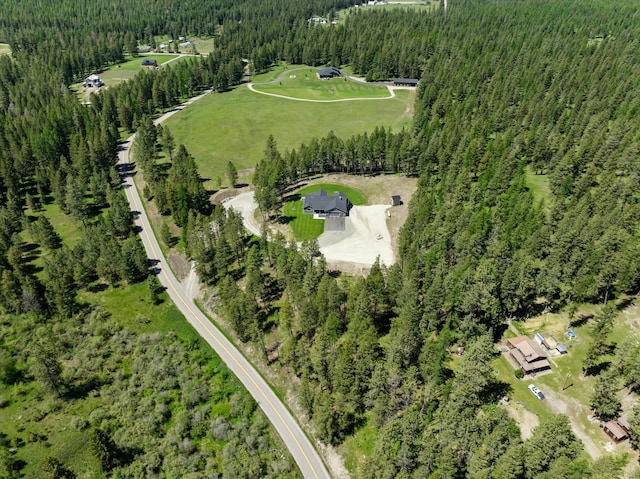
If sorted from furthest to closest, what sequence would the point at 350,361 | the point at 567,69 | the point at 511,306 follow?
the point at 567,69 < the point at 511,306 < the point at 350,361

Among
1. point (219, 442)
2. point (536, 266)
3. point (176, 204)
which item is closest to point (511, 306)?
point (536, 266)

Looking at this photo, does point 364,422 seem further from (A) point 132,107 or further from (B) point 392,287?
(A) point 132,107

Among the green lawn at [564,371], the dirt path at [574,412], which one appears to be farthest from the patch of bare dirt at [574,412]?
the green lawn at [564,371]

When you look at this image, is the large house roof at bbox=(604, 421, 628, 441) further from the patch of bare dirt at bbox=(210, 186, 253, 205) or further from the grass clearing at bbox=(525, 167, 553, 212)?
the patch of bare dirt at bbox=(210, 186, 253, 205)

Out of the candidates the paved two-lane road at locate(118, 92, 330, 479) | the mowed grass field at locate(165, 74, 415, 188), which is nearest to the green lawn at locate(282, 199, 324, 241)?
the paved two-lane road at locate(118, 92, 330, 479)

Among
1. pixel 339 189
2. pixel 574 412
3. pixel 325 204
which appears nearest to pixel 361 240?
pixel 325 204

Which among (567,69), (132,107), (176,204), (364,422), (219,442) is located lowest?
(219,442)
